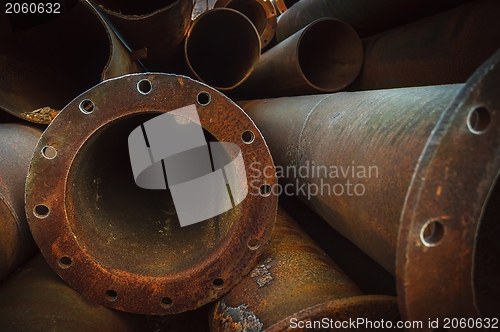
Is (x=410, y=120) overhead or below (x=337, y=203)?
overhead

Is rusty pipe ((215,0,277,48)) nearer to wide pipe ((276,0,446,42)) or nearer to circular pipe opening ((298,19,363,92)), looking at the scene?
wide pipe ((276,0,446,42))

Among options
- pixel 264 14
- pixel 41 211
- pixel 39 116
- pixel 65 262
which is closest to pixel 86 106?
pixel 41 211

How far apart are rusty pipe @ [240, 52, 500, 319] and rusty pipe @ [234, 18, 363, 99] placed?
0.96m

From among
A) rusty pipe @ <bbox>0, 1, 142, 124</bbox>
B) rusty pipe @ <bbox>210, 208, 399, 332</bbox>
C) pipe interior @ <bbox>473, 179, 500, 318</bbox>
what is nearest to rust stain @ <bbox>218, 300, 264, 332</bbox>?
rusty pipe @ <bbox>210, 208, 399, 332</bbox>

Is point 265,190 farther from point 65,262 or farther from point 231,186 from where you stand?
point 65,262

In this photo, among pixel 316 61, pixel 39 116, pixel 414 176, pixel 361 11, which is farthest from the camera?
pixel 316 61

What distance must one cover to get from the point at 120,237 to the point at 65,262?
24cm

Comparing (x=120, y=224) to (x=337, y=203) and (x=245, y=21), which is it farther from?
(x=245, y=21)

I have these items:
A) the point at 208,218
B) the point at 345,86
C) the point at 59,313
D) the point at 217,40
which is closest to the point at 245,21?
the point at 217,40

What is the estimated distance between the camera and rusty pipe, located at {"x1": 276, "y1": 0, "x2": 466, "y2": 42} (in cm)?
200

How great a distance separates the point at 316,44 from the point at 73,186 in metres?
2.01

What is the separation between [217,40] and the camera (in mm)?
2574

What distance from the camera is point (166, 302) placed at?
1.00m

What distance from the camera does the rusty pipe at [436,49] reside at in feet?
4.63
